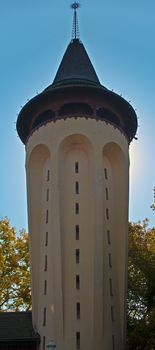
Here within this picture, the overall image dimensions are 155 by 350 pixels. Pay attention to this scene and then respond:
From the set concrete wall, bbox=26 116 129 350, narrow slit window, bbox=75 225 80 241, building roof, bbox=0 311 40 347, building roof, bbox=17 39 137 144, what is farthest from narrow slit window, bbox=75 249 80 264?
building roof, bbox=17 39 137 144

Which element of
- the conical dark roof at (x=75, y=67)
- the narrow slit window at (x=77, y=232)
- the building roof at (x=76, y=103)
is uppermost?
the conical dark roof at (x=75, y=67)

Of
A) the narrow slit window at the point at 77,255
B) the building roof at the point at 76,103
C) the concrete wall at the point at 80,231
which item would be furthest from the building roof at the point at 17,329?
the building roof at the point at 76,103

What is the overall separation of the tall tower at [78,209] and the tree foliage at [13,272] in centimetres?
784

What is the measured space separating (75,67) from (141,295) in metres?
15.9

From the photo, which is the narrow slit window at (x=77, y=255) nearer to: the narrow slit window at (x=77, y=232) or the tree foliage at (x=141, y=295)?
the narrow slit window at (x=77, y=232)

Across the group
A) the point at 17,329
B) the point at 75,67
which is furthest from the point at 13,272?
the point at 75,67

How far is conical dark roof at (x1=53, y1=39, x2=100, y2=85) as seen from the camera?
30.2 metres

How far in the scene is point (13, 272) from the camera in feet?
113

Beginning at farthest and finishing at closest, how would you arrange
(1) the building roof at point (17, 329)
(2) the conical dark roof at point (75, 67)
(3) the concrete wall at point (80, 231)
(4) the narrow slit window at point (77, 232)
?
(2) the conical dark roof at point (75, 67) < (4) the narrow slit window at point (77, 232) < (1) the building roof at point (17, 329) < (3) the concrete wall at point (80, 231)

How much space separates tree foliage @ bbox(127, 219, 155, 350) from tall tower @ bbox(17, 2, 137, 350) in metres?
1.21

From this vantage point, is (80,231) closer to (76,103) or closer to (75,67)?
(76,103)

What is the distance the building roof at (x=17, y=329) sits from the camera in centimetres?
2439

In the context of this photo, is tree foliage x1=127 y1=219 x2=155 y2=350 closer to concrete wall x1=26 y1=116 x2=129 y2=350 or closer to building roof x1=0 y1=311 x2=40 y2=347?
concrete wall x1=26 y1=116 x2=129 y2=350

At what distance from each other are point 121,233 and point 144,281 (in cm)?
351
